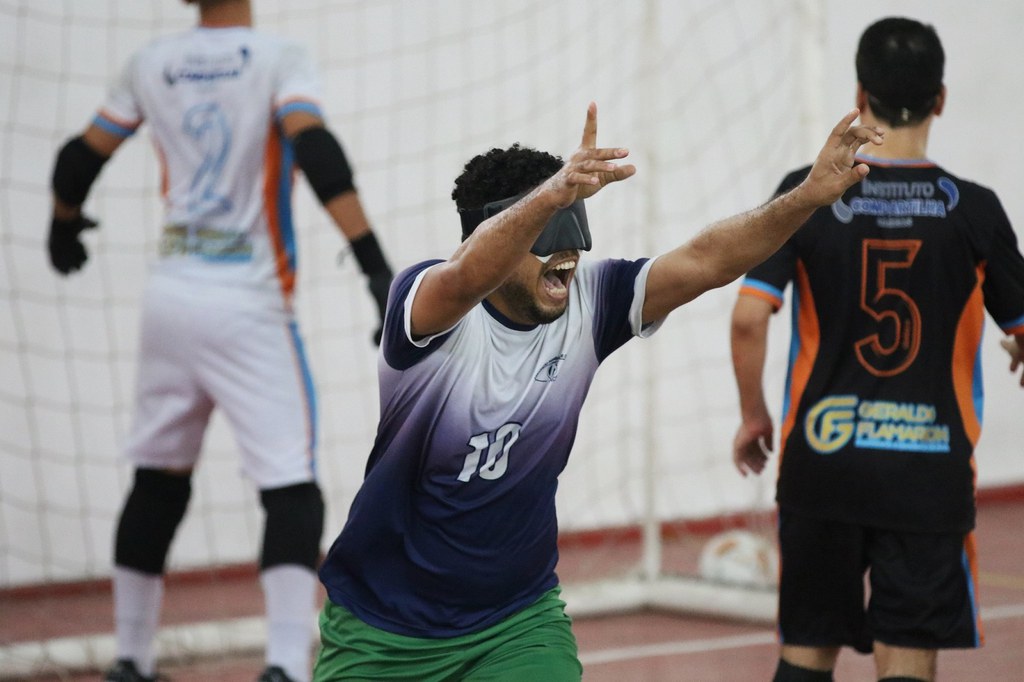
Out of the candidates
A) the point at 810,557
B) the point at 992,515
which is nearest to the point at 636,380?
the point at 992,515

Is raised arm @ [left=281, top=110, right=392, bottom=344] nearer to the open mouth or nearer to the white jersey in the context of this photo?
the white jersey

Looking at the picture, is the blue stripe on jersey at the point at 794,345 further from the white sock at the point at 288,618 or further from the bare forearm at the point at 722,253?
the white sock at the point at 288,618

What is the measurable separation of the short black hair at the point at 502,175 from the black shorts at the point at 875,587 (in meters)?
1.24

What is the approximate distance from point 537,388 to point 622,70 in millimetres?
5063

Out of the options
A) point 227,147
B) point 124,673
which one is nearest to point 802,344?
point 227,147

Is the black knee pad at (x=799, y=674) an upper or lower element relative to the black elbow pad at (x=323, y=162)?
lower

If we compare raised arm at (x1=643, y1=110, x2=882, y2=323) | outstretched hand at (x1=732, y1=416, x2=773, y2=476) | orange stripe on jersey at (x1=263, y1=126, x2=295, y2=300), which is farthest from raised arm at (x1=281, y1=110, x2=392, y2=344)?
raised arm at (x1=643, y1=110, x2=882, y2=323)

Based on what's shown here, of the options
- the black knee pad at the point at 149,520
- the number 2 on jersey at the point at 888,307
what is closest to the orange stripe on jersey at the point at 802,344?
the number 2 on jersey at the point at 888,307

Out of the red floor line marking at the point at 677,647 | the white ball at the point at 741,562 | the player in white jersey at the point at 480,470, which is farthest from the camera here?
the white ball at the point at 741,562

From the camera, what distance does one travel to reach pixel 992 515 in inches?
341

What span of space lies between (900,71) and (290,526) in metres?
2.32

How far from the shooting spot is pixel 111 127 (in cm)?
499

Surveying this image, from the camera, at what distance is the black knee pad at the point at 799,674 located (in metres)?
3.65

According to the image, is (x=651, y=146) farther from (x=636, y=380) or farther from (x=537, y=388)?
(x=537, y=388)
